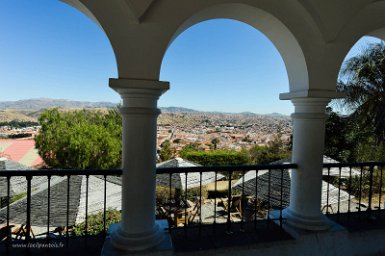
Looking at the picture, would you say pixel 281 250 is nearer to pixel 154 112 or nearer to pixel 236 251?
pixel 236 251

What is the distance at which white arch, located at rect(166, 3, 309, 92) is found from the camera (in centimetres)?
266

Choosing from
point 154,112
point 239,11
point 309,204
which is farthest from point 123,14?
point 309,204

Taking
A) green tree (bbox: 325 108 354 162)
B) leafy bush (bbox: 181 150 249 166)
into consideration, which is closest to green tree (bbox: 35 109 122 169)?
leafy bush (bbox: 181 150 249 166)

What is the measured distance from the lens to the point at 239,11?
9.10 ft

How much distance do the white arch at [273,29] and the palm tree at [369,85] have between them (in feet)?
32.5

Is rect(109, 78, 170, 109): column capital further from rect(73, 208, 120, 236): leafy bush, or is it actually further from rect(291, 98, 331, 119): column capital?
rect(73, 208, 120, 236): leafy bush

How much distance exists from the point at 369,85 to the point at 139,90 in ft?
41.0

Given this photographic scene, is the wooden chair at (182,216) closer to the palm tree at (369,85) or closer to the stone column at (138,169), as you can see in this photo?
the stone column at (138,169)

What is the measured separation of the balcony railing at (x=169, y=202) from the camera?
2.61m

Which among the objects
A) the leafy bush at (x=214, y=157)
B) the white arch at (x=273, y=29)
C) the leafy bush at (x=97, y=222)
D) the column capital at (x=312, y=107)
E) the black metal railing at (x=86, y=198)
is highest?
the white arch at (x=273, y=29)

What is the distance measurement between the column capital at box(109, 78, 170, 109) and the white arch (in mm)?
574

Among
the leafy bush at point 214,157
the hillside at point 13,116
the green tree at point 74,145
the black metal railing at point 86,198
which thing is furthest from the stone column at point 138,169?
the hillside at point 13,116

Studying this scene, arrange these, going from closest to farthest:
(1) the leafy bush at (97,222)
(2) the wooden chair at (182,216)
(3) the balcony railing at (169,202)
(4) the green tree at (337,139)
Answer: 1. (3) the balcony railing at (169,202)
2. (1) the leafy bush at (97,222)
3. (2) the wooden chair at (182,216)
4. (4) the green tree at (337,139)

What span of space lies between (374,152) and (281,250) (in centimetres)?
1173
